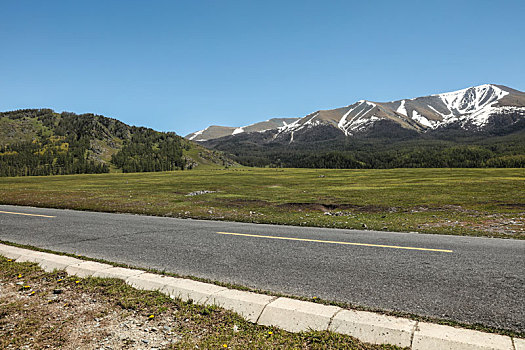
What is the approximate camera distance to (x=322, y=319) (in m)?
4.91

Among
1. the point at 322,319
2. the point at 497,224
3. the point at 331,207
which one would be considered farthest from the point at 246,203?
the point at 322,319

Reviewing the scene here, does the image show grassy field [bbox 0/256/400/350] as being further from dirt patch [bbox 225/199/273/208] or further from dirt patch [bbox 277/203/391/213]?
dirt patch [bbox 225/199/273/208]

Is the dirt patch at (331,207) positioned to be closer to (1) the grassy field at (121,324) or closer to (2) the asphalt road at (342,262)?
(2) the asphalt road at (342,262)

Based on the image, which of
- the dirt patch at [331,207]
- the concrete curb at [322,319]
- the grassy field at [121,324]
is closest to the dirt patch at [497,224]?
the dirt patch at [331,207]

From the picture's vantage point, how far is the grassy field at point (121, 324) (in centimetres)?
444

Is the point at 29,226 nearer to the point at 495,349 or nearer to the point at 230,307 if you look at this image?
the point at 230,307

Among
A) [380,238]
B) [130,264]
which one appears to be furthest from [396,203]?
[130,264]

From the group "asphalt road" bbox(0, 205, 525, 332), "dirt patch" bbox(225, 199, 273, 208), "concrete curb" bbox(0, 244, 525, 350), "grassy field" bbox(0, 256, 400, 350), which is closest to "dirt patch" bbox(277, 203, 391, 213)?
"dirt patch" bbox(225, 199, 273, 208)

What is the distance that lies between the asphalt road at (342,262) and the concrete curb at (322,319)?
0.71 m

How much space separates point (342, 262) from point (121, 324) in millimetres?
5593

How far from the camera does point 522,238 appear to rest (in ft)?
38.2

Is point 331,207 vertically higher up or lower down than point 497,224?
lower down

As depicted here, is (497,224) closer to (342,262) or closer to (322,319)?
(342,262)

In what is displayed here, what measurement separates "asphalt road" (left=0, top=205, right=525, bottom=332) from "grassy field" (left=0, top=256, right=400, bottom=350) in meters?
1.60
